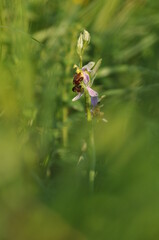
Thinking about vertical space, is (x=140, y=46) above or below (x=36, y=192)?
above

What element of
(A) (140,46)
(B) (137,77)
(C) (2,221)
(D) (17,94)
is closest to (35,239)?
(C) (2,221)

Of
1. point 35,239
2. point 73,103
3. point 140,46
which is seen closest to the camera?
point 35,239

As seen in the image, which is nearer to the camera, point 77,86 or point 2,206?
point 2,206

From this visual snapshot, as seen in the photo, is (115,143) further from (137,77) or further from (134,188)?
(137,77)

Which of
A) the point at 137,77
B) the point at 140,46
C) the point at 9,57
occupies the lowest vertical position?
the point at 9,57

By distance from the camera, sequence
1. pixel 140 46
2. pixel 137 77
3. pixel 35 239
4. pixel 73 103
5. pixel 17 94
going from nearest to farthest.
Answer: pixel 35 239
pixel 17 94
pixel 73 103
pixel 137 77
pixel 140 46

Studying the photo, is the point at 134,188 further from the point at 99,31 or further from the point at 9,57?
the point at 99,31

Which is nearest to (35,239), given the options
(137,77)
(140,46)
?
(137,77)

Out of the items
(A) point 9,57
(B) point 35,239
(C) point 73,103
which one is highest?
(A) point 9,57

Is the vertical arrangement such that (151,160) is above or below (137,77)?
below
